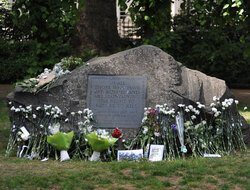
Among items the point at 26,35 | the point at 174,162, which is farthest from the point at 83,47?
the point at 174,162

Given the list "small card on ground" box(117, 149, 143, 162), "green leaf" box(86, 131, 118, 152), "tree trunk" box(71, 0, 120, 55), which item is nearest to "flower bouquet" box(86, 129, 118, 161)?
"green leaf" box(86, 131, 118, 152)

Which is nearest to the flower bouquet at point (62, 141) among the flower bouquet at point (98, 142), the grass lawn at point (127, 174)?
the grass lawn at point (127, 174)

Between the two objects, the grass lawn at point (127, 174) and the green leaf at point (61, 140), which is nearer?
the grass lawn at point (127, 174)

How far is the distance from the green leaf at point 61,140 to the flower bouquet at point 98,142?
0.28 metres

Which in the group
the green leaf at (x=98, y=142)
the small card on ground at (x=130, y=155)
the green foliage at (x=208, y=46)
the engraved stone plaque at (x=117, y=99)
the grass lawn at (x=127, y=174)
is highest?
the green foliage at (x=208, y=46)

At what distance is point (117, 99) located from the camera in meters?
6.69

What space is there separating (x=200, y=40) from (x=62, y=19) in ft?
24.4

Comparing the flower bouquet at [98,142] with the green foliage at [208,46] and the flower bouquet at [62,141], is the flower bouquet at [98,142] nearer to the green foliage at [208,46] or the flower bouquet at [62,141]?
the flower bouquet at [62,141]

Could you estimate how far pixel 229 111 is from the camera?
682 cm

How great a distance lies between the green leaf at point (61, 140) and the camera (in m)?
6.10

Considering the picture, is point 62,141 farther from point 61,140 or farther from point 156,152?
point 156,152

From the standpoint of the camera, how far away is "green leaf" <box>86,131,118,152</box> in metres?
6.02

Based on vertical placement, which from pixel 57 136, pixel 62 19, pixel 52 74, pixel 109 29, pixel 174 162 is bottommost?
pixel 174 162

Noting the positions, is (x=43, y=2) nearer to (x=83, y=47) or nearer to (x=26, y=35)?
(x=83, y=47)
